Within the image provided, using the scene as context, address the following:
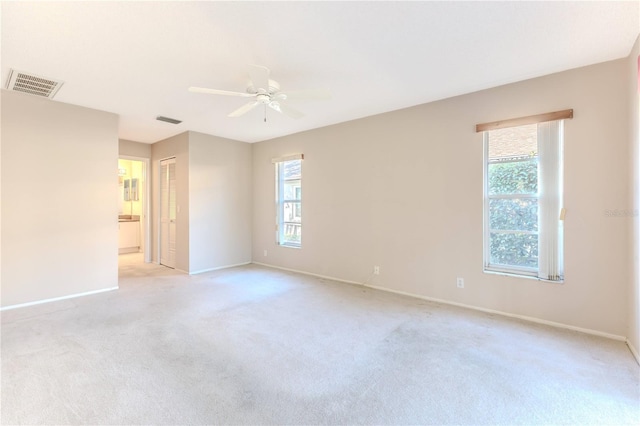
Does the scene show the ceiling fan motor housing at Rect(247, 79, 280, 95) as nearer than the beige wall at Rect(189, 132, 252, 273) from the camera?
Yes

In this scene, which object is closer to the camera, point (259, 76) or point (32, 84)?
point (259, 76)

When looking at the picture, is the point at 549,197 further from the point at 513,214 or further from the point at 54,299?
the point at 54,299

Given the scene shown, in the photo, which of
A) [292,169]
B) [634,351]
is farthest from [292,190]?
[634,351]

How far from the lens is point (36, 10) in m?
1.96

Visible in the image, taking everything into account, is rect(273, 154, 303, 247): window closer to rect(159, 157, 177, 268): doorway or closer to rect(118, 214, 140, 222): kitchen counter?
rect(159, 157, 177, 268): doorway

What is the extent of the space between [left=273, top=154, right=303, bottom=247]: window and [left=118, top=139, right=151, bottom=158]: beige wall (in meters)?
2.75

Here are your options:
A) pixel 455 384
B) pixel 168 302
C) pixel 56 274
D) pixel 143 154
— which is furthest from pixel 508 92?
pixel 143 154

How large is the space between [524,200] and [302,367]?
2.90 metres

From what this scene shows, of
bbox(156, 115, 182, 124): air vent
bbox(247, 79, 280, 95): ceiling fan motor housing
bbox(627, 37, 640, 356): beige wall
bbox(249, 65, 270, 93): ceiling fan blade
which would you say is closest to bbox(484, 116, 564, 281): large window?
bbox(627, 37, 640, 356): beige wall

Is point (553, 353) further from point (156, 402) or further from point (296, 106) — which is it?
point (296, 106)

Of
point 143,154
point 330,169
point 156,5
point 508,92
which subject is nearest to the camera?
point 156,5

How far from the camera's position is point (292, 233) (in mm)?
5617

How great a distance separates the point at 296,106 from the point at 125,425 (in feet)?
11.6

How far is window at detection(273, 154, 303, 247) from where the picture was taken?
5.47 m
